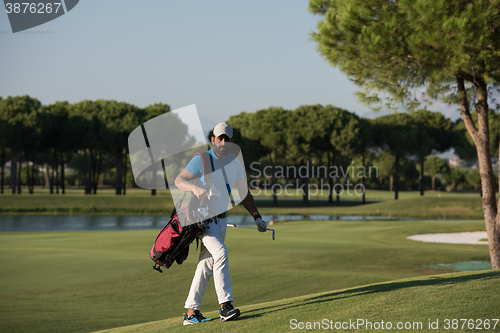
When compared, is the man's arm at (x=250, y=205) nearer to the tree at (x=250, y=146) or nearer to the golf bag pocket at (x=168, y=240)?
the golf bag pocket at (x=168, y=240)

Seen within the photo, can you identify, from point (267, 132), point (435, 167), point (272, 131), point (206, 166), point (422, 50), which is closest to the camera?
point (206, 166)

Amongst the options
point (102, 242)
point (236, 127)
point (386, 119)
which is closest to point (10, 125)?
point (236, 127)

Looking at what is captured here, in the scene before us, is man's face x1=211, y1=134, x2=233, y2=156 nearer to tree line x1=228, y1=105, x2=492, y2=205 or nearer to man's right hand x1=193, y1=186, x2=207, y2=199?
man's right hand x1=193, y1=186, x2=207, y2=199

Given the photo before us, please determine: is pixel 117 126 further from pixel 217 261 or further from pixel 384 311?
pixel 384 311

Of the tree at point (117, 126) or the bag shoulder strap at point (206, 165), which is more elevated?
the tree at point (117, 126)

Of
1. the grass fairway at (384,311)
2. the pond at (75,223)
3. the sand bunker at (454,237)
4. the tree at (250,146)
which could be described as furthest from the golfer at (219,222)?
the tree at (250,146)

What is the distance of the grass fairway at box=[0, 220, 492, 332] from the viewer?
23.9ft

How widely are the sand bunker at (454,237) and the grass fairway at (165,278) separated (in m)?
2.29

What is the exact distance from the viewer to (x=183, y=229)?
4.58m

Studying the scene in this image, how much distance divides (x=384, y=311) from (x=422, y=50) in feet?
21.6

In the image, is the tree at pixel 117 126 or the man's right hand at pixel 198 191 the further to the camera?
the tree at pixel 117 126

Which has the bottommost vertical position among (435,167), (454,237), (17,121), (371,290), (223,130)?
(454,237)

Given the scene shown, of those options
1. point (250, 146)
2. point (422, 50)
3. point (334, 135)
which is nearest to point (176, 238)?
point (422, 50)

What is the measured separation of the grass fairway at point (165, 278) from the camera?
7283mm
